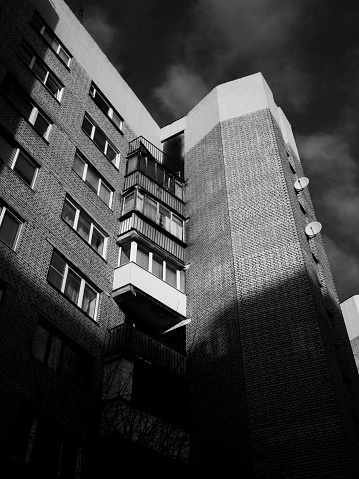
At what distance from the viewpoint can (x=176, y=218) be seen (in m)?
26.1

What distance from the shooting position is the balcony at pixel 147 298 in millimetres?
20828

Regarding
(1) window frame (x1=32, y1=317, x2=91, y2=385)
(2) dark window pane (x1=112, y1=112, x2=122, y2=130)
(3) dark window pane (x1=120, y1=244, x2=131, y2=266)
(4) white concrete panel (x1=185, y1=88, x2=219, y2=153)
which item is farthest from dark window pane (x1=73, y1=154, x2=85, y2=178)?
(4) white concrete panel (x1=185, y1=88, x2=219, y2=153)

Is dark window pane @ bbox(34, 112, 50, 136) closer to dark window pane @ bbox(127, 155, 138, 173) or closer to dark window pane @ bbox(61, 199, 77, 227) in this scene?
dark window pane @ bbox(61, 199, 77, 227)

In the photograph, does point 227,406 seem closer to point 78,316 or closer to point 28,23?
point 78,316

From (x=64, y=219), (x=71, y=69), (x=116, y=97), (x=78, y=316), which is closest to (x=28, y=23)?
(x=71, y=69)

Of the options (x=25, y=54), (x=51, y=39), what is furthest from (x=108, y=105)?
(x=25, y=54)

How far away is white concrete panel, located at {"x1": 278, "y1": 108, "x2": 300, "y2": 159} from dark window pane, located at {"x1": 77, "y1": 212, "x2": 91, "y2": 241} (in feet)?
42.8

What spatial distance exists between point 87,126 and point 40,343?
42.5 feet

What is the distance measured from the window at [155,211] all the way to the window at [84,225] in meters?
2.32

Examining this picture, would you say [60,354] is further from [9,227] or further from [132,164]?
[132,164]

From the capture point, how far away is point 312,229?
78.2 ft

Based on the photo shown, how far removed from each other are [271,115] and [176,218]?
789cm

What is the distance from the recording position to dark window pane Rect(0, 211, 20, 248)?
1696 centimetres

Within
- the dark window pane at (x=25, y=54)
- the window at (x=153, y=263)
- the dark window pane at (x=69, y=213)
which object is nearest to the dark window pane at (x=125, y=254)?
the window at (x=153, y=263)
